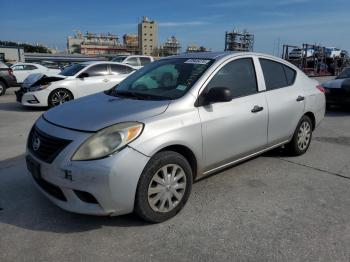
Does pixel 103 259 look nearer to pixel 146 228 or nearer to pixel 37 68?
pixel 146 228

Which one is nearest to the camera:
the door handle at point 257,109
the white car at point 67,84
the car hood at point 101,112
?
the car hood at point 101,112

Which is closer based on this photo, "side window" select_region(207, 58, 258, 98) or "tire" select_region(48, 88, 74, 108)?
"side window" select_region(207, 58, 258, 98)

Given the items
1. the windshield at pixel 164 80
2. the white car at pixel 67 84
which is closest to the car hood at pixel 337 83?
the white car at pixel 67 84

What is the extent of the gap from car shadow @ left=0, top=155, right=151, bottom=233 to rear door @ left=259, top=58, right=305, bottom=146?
7.42 ft

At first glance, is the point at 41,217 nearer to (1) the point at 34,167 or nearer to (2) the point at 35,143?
(1) the point at 34,167

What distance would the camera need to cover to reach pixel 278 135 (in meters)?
4.66

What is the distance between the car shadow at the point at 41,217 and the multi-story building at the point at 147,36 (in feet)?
346

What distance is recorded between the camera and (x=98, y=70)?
1090 cm

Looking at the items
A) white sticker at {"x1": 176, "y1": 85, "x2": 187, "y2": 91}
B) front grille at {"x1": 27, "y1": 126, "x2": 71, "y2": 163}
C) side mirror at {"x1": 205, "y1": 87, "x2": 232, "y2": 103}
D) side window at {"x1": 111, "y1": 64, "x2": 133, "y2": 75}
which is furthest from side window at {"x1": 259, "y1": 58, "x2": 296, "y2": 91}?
side window at {"x1": 111, "y1": 64, "x2": 133, "y2": 75}

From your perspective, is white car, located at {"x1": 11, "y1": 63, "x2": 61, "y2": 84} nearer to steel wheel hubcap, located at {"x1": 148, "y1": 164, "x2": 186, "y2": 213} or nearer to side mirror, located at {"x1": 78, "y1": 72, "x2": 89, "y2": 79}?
side mirror, located at {"x1": 78, "y1": 72, "x2": 89, "y2": 79}

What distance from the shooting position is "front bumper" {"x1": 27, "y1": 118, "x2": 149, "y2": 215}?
2838 mm

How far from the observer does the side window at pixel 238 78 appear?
3.88 meters

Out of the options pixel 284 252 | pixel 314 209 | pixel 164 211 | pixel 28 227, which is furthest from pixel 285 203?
pixel 28 227

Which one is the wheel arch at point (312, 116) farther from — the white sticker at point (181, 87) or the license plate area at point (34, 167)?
the license plate area at point (34, 167)
